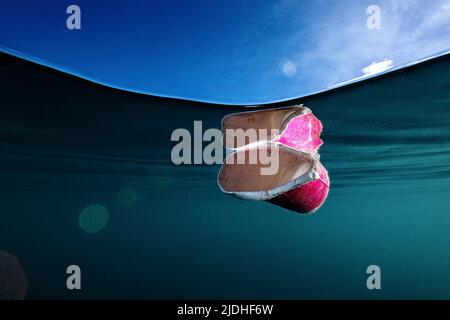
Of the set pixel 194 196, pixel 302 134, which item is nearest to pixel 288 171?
pixel 302 134

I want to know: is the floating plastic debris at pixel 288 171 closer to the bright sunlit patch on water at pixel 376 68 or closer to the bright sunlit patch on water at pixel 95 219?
the bright sunlit patch on water at pixel 376 68

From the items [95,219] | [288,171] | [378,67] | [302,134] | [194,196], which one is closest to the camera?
[288,171]

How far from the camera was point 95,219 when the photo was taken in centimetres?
2217

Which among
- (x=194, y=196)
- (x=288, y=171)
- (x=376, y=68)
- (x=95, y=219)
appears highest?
(x=376, y=68)

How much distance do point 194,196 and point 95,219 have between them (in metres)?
7.79

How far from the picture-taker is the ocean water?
10.5m

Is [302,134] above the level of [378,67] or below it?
below

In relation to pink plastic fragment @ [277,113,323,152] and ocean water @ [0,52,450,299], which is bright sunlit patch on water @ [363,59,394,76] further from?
pink plastic fragment @ [277,113,323,152]

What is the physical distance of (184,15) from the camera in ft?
25.5

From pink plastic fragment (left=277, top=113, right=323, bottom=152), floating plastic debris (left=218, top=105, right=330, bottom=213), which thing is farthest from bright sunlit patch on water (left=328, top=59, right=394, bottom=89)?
pink plastic fragment (left=277, top=113, right=323, bottom=152)

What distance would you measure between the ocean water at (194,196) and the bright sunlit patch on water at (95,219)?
0.43 feet

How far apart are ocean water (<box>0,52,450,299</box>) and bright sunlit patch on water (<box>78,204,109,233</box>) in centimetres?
13

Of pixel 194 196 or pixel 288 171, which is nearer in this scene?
pixel 288 171

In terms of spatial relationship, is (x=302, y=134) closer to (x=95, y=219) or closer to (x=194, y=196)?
(x=194, y=196)
